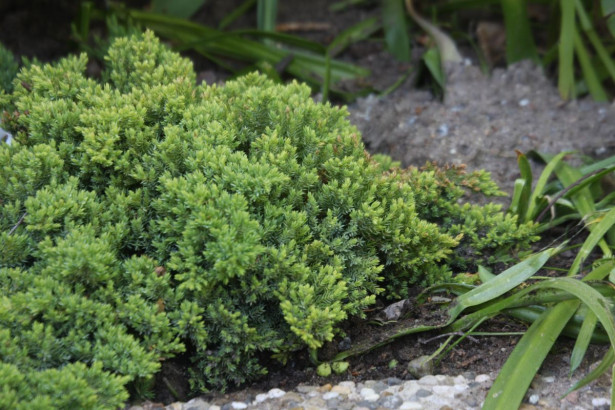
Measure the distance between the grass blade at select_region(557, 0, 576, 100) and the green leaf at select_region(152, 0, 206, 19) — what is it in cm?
221

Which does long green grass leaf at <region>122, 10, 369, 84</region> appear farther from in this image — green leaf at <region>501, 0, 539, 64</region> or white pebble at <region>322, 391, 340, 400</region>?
white pebble at <region>322, 391, 340, 400</region>

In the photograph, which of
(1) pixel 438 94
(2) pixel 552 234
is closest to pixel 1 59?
(1) pixel 438 94

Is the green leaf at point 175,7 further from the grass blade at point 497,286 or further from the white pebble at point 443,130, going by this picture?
the grass blade at point 497,286

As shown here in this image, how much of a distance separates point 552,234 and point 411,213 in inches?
36.7

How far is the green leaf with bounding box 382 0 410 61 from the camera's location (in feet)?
13.8

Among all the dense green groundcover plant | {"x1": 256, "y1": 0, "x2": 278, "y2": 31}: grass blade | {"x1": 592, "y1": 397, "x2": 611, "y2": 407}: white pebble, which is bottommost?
{"x1": 592, "y1": 397, "x2": 611, "y2": 407}: white pebble

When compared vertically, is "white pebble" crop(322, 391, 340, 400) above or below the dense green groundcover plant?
below

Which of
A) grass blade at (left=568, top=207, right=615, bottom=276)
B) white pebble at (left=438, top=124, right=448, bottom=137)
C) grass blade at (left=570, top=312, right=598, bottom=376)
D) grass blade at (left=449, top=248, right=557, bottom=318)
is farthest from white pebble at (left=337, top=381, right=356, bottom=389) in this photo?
white pebble at (left=438, top=124, right=448, bottom=137)

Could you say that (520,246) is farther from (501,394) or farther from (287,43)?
(287,43)

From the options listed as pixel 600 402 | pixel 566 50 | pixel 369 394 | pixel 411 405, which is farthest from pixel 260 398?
pixel 566 50

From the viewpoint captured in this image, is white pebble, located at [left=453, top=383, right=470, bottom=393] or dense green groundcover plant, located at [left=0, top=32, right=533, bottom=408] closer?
dense green groundcover plant, located at [left=0, top=32, right=533, bottom=408]

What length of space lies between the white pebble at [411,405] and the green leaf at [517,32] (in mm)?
2602

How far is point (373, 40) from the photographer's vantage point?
4.34 metres

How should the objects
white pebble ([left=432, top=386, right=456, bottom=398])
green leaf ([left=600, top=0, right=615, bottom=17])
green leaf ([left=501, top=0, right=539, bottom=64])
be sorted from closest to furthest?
white pebble ([left=432, top=386, right=456, bottom=398]) → green leaf ([left=600, top=0, right=615, bottom=17]) → green leaf ([left=501, top=0, right=539, bottom=64])
